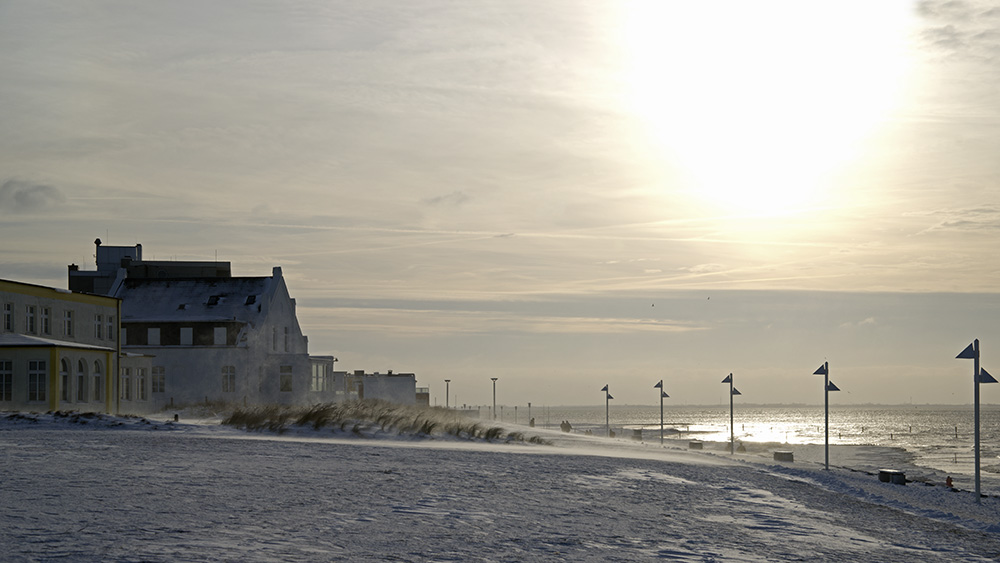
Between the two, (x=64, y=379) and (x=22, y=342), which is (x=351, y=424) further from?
(x=22, y=342)

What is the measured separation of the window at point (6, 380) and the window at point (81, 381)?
3.21 meters

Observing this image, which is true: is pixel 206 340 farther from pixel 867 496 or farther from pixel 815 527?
pixel 815 527

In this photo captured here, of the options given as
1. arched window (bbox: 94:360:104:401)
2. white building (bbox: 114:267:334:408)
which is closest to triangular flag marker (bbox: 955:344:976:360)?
arched window (bbox: 94:360:104:401)

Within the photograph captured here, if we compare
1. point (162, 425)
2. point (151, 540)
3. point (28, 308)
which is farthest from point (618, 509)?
point (28, 308)

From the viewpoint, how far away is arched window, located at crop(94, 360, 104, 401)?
1790 inches

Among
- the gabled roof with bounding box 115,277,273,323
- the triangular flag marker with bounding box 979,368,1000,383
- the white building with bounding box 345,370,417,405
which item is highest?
the gabled roof with bounding box 115,277,273,323

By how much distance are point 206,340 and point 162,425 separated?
35130 mm

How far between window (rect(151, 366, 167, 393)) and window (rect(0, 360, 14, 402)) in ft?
80.7

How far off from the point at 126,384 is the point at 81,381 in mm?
7181

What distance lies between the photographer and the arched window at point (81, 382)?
43.8 metres

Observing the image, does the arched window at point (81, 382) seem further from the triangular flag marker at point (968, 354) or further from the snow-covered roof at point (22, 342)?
the triangular flag marker at point (968, 354)

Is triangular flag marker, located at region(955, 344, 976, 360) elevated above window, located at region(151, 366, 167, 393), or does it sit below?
above

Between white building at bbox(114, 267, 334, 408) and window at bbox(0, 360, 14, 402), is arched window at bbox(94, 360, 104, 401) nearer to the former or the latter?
window at bbox(0, 360, 14, 402)

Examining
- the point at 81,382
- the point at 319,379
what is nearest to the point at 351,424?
the point at 81,382
